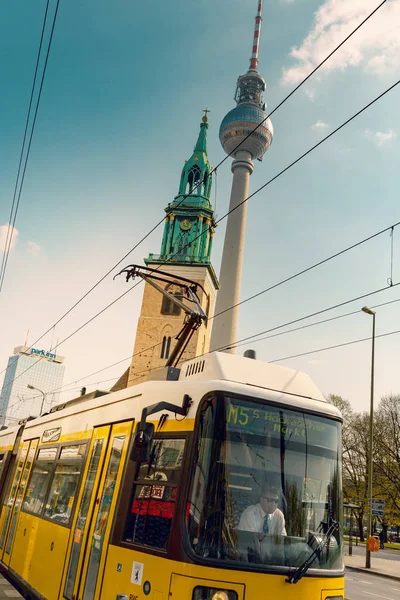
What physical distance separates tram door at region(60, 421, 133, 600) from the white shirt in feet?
4.99

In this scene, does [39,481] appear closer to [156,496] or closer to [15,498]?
[15,498]

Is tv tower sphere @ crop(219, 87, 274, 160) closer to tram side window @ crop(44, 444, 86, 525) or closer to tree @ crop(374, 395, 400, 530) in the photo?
tree @ crop(374, 395, 400, 530)

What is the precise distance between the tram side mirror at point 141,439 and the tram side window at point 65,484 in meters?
2.32

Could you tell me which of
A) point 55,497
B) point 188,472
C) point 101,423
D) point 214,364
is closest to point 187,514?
point 188,472

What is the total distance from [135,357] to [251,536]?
50.0 metres

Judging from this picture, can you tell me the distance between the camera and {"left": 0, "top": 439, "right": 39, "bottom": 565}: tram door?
9.19 metres

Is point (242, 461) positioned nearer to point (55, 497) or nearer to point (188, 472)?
point (188, 472)

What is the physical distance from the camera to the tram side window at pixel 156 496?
15.1ft

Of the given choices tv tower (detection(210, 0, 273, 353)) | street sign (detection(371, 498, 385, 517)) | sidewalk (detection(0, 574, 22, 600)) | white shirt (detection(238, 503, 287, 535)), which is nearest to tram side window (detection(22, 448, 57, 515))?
sidewalk (detection(0, 574, 22, 600))

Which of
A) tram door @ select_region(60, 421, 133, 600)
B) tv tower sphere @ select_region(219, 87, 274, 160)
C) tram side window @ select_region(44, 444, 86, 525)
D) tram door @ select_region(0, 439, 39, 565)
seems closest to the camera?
tram door @ select_region(60, 421, 133, 600)

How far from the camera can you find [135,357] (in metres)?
53.8

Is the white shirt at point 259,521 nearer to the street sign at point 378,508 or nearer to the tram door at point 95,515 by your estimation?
the tram door at point 95,515

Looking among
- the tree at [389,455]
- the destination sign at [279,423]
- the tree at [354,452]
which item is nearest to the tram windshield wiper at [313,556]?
the destination sign at [279,423]

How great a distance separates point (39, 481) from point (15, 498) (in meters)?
1.58
